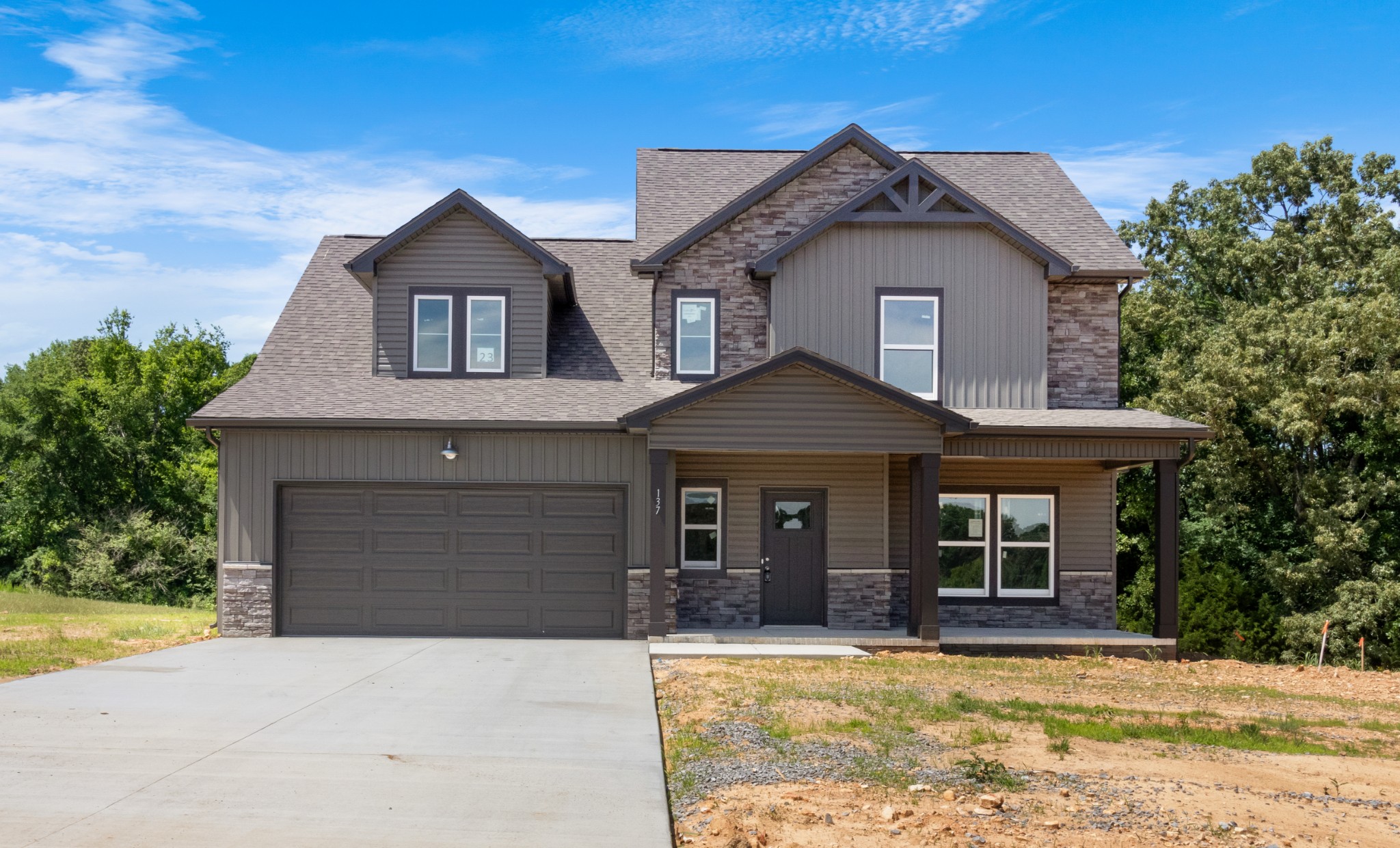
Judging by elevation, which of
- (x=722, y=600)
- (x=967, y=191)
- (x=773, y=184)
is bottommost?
(x=722, y=600)

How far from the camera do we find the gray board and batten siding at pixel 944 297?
1664cm

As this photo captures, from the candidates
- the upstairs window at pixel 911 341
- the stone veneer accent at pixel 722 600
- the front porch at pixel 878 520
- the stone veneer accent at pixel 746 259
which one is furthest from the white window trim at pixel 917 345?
the stone veneer accent at pixel 722 600

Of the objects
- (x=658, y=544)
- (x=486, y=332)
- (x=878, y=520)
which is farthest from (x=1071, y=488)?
(x=486, y=332)

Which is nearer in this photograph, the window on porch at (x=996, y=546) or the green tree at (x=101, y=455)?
the window on porch at (x=996, y=546)

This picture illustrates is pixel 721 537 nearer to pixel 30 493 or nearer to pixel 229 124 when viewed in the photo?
pixel 229 124

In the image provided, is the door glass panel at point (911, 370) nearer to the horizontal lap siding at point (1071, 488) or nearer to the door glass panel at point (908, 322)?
the door glass panel at point (908, 322)

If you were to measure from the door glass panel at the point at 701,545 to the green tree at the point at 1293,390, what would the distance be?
→ 870cm

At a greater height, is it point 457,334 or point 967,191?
point 967,191

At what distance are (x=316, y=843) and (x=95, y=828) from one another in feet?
4.20

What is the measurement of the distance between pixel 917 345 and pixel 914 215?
1.97 metres

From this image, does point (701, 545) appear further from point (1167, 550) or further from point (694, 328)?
point (1167, 550)

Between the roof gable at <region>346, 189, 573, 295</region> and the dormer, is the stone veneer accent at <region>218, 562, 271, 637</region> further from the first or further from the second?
the roof gable at <region>346, 189, 573, 295</region>

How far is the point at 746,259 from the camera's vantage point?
1717cm

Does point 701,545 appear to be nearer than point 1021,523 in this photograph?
Yes
